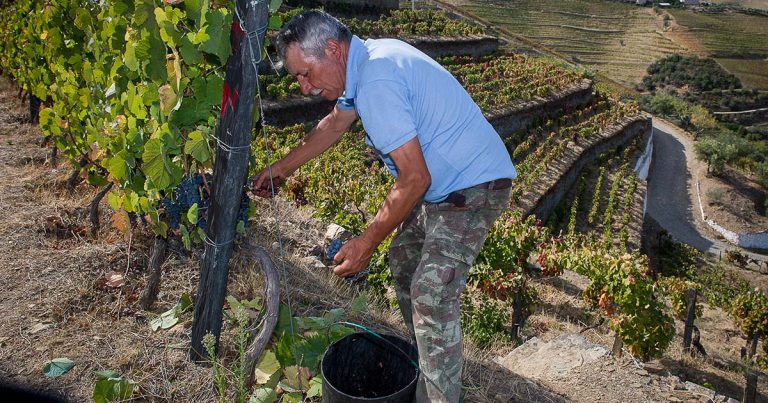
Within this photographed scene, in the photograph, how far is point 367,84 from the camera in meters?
2.15

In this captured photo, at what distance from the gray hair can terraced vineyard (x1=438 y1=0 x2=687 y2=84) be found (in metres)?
60.0

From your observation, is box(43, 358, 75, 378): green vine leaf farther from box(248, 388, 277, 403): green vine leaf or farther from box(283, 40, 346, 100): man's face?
box(283, 40, 346, 100): man's face

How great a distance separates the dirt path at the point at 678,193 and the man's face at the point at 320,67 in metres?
24.9

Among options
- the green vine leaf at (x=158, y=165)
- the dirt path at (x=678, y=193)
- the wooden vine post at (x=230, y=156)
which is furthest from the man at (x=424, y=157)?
the dirt path at (x=678, y=193)

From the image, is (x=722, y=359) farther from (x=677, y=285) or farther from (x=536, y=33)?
A: (x=536, y=33)

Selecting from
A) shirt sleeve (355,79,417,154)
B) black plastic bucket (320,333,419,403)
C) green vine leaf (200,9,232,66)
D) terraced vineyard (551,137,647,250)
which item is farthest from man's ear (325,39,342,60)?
terraced vineyard (551,137,647,250)

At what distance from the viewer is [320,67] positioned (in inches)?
90.1

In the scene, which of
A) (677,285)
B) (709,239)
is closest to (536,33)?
(709,239)

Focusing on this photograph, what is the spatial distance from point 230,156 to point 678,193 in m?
30.2

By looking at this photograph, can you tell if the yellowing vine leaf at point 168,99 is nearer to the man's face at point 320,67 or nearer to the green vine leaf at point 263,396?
the man's face at point 320,67

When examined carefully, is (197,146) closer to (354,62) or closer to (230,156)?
(230,156)

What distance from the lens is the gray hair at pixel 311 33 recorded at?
2.21 metres

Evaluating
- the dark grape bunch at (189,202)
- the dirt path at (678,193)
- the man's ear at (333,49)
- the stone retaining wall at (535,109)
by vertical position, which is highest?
the man's ear at (333,49)

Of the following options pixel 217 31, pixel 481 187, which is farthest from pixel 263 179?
pixel 481 187
